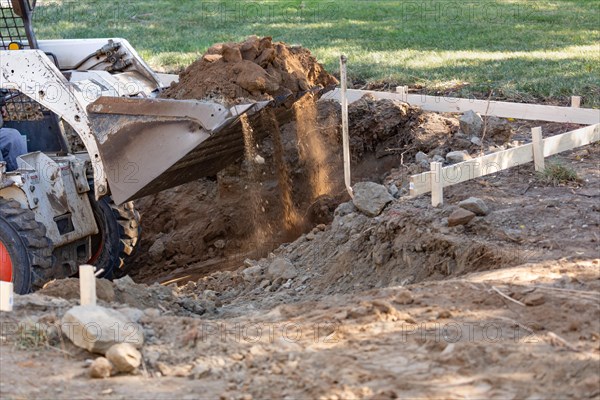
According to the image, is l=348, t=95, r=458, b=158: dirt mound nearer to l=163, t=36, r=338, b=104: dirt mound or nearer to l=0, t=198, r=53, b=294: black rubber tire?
l=163, t=36, r=338, b=104: dirt mound

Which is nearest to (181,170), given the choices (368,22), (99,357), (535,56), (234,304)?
(234,304)

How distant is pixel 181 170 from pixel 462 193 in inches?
96.8

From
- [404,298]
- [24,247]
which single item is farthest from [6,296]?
[24,247]

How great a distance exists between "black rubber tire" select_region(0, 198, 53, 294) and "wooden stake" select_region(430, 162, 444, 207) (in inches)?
129

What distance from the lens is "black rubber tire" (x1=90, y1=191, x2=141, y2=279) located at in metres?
8.85

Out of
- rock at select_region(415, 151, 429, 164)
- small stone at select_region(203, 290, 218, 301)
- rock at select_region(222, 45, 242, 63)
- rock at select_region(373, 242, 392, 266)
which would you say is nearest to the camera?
rock at select_region(373, 242, 392, 266)

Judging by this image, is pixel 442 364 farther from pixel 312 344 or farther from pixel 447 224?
pixel 447 224

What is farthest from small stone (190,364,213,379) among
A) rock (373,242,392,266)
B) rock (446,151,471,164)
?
rock (446,151,471,164)

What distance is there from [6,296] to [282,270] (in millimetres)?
2973

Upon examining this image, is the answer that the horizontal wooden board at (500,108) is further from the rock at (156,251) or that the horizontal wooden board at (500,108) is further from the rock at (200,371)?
the rock at (200,371)

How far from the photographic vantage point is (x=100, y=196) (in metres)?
8.43

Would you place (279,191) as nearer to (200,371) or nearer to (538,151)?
(538,151)

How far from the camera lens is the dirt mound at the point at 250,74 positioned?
8.27 metres

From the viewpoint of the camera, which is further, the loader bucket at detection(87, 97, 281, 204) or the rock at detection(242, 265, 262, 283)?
the rock at detection(242, 265, 262, 283)
